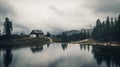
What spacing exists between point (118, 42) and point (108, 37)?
62.5 ft

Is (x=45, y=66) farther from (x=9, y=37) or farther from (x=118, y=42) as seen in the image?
(x=9, y=37)

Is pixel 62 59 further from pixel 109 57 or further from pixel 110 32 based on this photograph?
pixel 110 32

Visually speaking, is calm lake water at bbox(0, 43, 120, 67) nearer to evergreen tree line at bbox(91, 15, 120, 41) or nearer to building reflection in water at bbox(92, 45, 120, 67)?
building reflection in water at bbox(92, 45, 120, 67)

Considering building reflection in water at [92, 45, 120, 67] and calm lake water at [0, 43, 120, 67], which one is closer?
calm lake water at [0, 43, 120, 67]

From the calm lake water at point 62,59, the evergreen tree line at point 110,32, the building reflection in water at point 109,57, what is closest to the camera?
the calm lake water at point 62,59

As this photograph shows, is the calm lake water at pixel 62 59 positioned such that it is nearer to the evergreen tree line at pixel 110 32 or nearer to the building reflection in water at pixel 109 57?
the building reflection in water at pixel 109 57

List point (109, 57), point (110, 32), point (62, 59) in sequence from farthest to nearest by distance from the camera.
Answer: point (110, 32) → point (109, 57) → point (62, 59)

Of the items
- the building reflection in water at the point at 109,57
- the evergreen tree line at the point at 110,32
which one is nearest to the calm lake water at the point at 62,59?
the building reflection in water at the point at 109,57

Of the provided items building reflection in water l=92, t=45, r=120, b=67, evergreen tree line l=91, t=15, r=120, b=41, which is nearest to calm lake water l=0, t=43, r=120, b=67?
building reflection in water l=92, t=45, r=120, b=67

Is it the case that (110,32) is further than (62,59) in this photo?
Yes

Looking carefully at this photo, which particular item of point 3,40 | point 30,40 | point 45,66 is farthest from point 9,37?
point 45,66

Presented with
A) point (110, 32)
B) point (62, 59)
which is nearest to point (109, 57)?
point (62, 59)

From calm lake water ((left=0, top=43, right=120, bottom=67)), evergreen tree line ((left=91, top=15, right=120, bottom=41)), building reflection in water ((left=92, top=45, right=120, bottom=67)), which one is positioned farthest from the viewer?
evergreen tree line ((left=91, top=15, right=120, bottom=41))

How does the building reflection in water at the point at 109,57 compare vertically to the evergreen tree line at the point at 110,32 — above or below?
below
